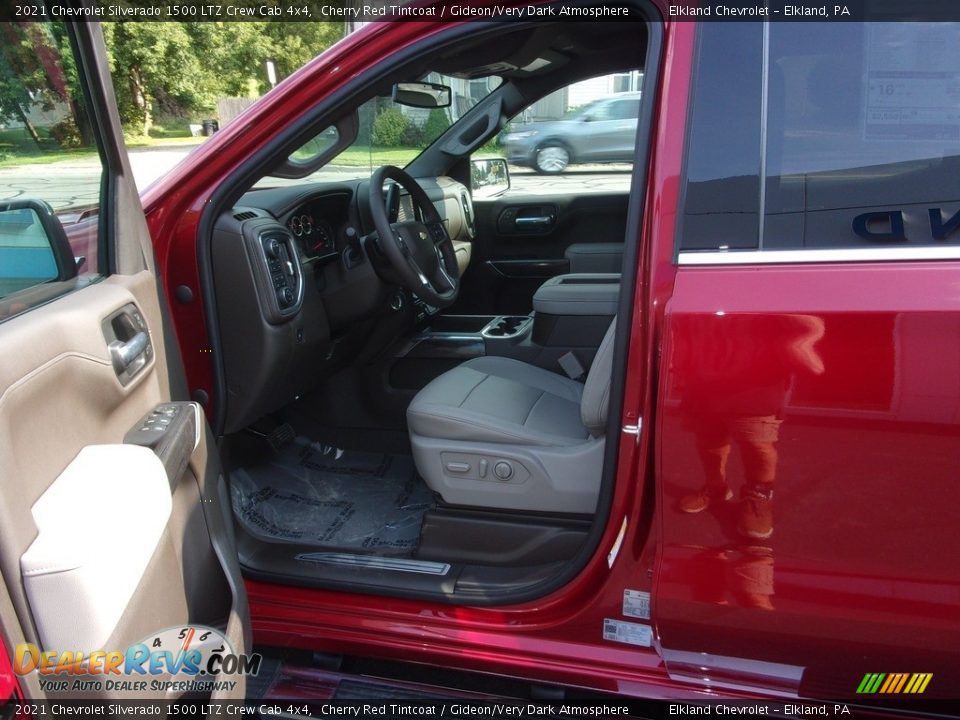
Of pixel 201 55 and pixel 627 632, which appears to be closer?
pixel 627 632

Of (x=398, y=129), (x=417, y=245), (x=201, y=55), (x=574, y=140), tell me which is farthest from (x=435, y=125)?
(x=201, y=55)

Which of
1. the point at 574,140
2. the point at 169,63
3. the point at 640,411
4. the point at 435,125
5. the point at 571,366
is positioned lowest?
the point at 571,366

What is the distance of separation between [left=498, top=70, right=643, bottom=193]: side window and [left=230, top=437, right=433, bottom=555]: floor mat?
1.48 m

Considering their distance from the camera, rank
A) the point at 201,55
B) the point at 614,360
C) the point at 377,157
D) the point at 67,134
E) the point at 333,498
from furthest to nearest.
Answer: the point at 201,55 → the point at 377,157 → the point at 333,498 → the point at 614,360 → the point at 67,134

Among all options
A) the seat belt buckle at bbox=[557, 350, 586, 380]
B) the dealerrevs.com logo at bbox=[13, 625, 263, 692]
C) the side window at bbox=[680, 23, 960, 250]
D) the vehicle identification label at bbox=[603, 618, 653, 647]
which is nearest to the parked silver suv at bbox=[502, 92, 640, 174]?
the seat belt buckle at bbox=[557, 350, 586, 380]

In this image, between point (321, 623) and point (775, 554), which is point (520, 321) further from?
point (775, 554)

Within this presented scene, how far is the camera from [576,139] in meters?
3.28

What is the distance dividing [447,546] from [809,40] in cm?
136

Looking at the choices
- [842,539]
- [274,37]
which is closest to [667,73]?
[842,539]

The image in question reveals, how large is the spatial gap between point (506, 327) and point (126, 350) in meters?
1.74

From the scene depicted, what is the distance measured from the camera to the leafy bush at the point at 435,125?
3.10 meters

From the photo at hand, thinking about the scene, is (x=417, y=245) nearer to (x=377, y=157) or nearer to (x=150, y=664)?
(x=377, y=157)

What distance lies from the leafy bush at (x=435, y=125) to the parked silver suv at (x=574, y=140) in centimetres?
27

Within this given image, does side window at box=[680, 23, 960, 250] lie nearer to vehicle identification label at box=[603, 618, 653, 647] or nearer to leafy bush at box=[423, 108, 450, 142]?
vehicle identification label at box=[603, 618, 653, 647]
